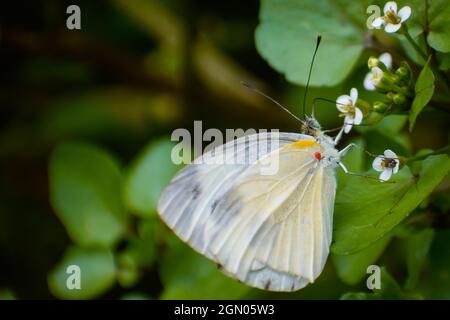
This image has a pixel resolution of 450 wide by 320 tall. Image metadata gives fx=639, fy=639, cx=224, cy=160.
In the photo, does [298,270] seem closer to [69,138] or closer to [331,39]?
[331,39]

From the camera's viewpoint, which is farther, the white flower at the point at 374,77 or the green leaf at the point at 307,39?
the green leaf at the point at 307,39

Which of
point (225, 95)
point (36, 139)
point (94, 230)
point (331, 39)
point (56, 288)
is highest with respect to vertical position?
point (331, 39)

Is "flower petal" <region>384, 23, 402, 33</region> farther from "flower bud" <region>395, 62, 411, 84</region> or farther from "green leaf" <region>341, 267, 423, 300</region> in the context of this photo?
"green leaf" <region>341, 267, 423, 300</region>

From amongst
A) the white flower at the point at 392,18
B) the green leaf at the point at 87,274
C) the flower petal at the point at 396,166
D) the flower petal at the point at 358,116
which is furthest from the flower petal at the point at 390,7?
the green leaf at the point at 87,274

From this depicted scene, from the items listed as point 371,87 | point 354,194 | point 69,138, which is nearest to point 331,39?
point 371,87

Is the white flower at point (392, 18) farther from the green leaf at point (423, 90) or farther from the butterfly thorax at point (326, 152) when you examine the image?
the butterfly thorax at point (326, 152)

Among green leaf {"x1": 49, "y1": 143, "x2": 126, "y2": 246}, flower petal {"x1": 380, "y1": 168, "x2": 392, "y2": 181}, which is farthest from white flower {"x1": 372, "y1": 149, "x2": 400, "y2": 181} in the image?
green leaf {"x1": 49, "y1": 143, "x2": 126, "y2": 246}
